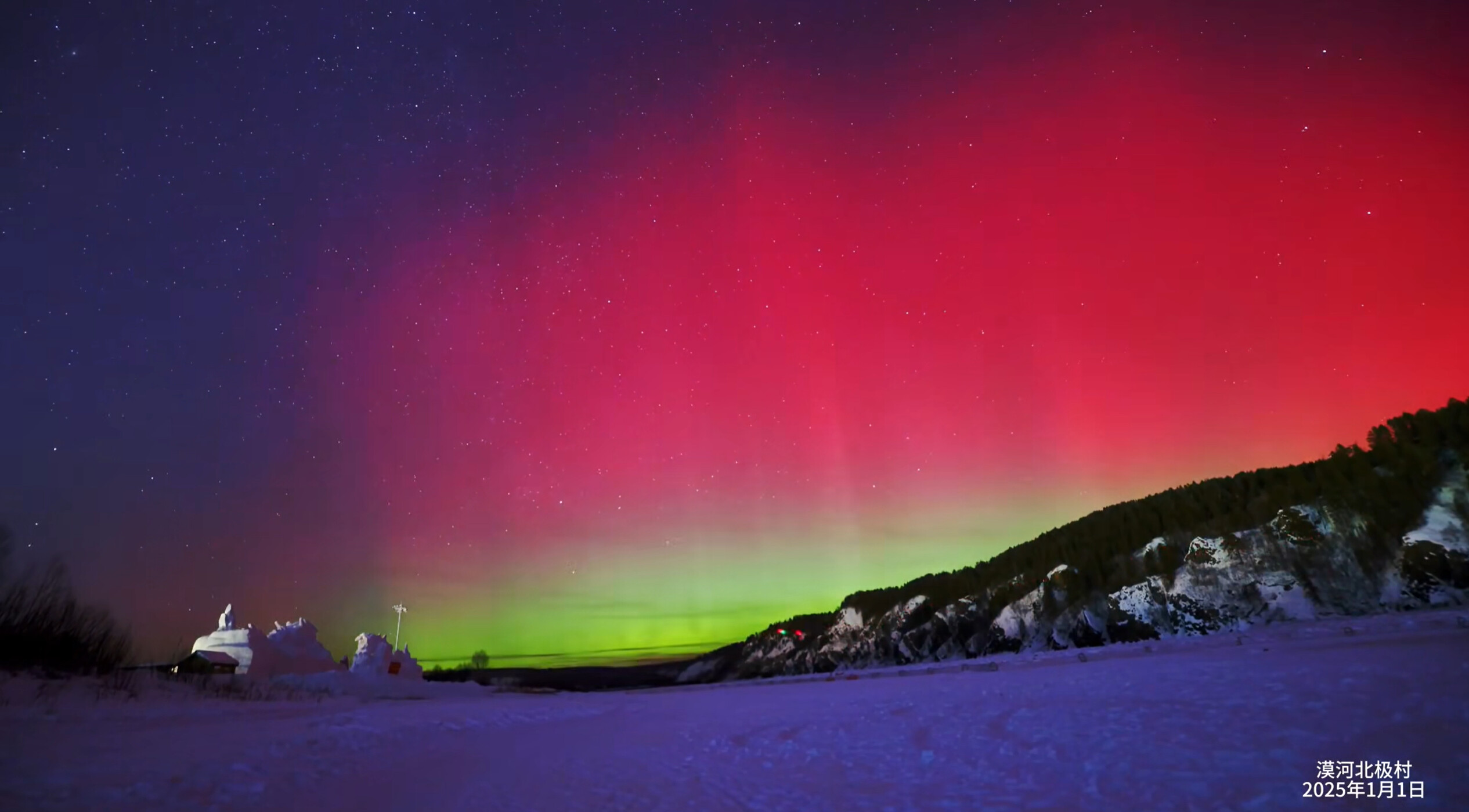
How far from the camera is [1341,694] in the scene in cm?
908

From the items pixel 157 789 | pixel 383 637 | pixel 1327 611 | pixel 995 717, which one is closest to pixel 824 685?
pixel 995 717

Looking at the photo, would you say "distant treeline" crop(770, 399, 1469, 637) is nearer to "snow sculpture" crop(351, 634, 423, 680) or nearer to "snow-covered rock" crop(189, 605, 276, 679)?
"snow sculpture" crop(351, 634, 423, 680)

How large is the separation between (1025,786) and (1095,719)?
3774 millimetres

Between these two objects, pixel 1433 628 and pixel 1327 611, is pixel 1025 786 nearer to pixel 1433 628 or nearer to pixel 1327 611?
pixel 1433 628

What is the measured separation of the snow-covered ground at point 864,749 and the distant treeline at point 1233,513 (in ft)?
141

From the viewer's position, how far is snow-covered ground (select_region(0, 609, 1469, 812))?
6.69m

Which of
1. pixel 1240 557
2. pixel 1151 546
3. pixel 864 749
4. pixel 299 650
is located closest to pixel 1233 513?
pixel 1240 557

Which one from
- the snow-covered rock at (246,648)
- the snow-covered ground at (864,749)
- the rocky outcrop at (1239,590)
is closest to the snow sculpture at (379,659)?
the snow-covered rock at (246,648)

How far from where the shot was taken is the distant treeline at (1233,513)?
149 feet

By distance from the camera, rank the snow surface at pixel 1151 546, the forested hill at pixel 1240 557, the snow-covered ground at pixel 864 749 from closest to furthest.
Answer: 1. the snow-covered ground at pixel 864 749
2. the forested hill at pixel 1240 557
3. the snow surface at pixel 1151 546

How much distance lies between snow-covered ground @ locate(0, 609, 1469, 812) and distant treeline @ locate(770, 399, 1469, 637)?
43.0m

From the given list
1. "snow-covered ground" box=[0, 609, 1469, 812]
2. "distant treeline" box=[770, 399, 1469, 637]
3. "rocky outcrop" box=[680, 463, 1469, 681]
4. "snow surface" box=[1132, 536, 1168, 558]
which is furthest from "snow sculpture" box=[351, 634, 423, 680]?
"snow surface" box=[1132, 536, 1168, 558]

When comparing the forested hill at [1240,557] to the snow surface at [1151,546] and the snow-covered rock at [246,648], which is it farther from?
the snow-covered rock at [246,648]

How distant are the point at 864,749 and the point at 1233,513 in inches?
2713
